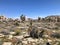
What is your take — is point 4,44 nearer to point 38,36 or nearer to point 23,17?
point 38,36

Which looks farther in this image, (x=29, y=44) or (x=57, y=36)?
(x=57, y=36)

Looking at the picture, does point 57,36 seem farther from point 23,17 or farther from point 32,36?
point 23,17

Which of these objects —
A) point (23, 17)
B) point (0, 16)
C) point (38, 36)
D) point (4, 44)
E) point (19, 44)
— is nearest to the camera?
point (19, 44)

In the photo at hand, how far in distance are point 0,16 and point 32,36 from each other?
60599mm

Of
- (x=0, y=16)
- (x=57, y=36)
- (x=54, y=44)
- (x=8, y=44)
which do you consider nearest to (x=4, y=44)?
(x=8, y=44)

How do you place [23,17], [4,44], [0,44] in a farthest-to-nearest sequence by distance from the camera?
[23,17], [4,44], [0,44]

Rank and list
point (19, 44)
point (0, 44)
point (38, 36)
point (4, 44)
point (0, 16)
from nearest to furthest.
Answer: point (19, 44)
point (0, 44)
point (4, 44)
point (38, 36)
point (0, 16)

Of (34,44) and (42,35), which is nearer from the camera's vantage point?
(34,44)

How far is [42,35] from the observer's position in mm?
15656

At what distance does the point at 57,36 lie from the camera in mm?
A: 15633

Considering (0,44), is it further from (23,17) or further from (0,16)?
(0,16)

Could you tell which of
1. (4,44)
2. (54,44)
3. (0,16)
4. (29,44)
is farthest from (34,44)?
(0,16)

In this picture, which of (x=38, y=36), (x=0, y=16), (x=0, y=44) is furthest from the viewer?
(x=0, y=16)

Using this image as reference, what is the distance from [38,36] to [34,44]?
11.5 feet
